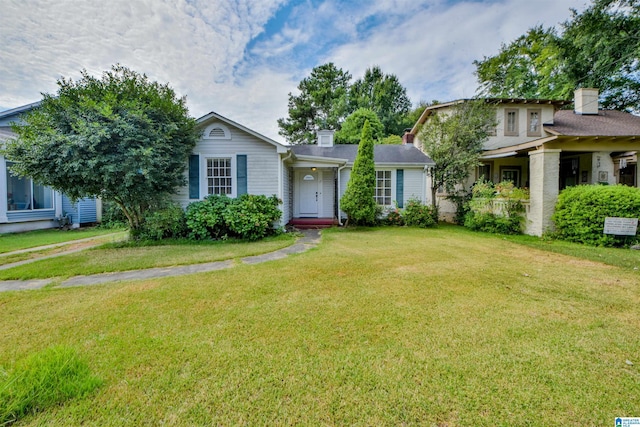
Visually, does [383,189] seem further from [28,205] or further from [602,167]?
[28,205]

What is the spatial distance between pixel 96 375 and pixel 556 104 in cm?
1843

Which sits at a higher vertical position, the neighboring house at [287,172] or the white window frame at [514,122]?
the white window frame at [514,122]

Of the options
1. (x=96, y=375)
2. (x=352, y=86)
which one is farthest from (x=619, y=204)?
(x=352, y=86)

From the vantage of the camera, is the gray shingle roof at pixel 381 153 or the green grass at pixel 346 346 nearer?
the green grass at pixel 346 346

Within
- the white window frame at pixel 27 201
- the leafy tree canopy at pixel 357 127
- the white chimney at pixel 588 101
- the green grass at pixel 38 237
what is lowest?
the green grass at pixel 38 237

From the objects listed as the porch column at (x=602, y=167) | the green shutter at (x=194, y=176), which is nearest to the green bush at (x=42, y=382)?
the green shutter at (x=194, y=176)

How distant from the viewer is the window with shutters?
29.5ft

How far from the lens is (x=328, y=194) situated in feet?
39.8

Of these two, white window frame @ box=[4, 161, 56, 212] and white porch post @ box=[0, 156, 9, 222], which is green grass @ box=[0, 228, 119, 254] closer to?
white porch post @ box=[0, 156, 9, 222]

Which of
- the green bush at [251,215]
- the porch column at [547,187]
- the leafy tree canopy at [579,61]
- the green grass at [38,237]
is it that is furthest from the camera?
the leafy tree canopy at [579,61]

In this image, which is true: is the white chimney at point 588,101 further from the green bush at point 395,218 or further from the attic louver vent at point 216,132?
the attic louver vent at point 216,132

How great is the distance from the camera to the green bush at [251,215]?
313 inches

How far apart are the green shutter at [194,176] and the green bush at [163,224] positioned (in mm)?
760

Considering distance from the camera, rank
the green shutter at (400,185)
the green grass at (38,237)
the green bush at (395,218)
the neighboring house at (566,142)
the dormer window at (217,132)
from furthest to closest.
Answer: the green shutter at (400,185), the green bush at (395,218), the neighboring house at (566,142), the dormer window at (217,132), the green grass at (38,237)
